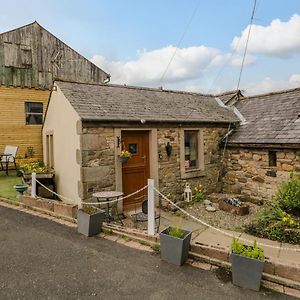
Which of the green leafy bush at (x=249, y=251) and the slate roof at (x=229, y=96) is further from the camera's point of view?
the slate roof at (x=229, y=96)

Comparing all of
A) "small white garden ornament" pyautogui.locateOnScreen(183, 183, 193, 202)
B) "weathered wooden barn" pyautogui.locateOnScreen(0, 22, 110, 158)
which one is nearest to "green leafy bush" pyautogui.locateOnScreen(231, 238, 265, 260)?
"small white garden ornament" pyautogui.locateOnScreen(183, 183, 193, 202)

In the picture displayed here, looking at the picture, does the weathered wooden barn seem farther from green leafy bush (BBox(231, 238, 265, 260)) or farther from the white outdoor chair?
green leafy bush (BBox(231, 238, 265, 260))

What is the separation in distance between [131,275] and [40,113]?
549 inches

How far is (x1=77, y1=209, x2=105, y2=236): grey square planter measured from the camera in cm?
641

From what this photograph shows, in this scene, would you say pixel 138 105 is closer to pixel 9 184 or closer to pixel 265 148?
pixel 265 148

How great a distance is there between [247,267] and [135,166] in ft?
18.5

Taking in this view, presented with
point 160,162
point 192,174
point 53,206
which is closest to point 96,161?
point 53,206

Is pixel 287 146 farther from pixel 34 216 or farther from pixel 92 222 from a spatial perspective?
pixel 34 216

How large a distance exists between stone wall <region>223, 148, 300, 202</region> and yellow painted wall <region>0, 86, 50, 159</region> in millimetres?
10811

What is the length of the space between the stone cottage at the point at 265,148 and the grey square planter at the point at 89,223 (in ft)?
20.5

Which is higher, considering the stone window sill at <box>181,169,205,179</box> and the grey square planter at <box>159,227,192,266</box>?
the stone window sill at <box>181,169,205,179</box>

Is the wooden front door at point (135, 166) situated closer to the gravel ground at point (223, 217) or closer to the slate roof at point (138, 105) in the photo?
the slate roof at point (138, 105)

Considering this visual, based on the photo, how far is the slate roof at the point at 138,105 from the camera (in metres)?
8.75

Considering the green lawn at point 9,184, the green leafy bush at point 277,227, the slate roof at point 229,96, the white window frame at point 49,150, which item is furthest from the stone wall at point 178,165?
the green lawn at point 9,184
